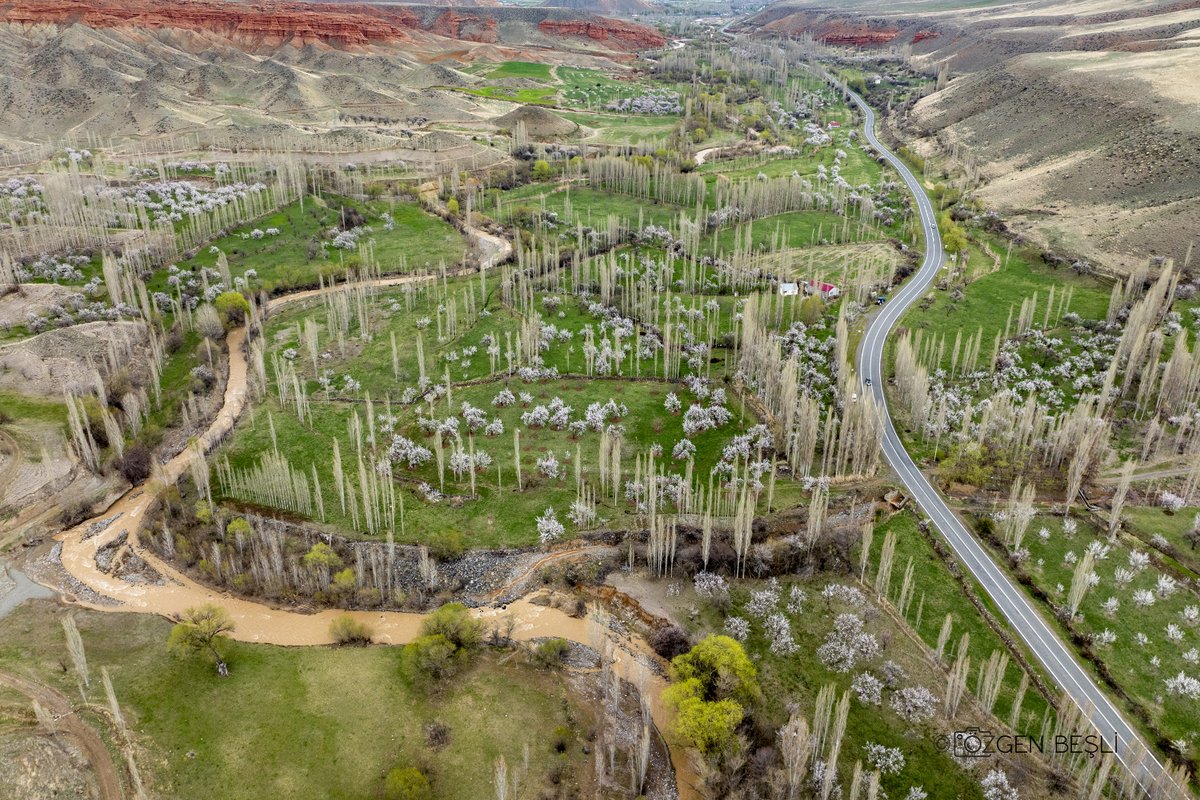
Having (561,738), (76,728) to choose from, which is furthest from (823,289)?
(76,728)

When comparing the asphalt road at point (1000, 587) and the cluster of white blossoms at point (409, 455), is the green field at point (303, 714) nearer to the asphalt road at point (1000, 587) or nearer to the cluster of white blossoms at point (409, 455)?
the cluster of white blossoms at point (409, 455)

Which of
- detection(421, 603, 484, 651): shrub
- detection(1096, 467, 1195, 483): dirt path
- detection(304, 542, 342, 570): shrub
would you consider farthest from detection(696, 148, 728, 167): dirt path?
detection(421, 603, 484, 651): shrub

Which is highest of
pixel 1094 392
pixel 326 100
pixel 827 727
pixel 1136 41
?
pixel 1136 41

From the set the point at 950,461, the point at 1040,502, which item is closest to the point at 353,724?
the point at 950,461

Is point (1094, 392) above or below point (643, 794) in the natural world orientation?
above

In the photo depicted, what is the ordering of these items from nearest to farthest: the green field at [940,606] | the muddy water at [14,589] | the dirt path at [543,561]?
the green field at [940,606] → the muddy water at [14,589] → the dirt path at [543,561]

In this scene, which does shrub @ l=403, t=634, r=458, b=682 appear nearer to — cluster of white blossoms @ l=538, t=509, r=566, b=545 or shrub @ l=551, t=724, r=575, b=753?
shrub @ l=551, t=724, r=575, b=753

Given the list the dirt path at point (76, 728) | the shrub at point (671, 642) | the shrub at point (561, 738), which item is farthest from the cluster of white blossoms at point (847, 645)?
the dirt path at point (76, 728)

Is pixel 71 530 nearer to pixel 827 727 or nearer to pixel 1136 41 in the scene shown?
pixel 827 727
